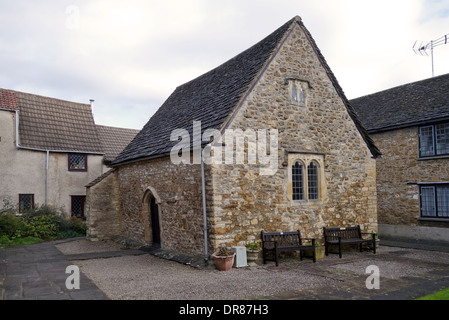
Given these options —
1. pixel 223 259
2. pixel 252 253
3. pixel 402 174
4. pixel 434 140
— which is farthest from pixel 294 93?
pixel 402 174

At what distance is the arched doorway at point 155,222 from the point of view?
14156 mm

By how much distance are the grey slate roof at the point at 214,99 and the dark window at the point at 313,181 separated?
279 centimetres

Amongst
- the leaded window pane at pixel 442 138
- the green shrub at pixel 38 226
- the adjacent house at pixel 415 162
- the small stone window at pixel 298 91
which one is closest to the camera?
the small stone window at pixel 298 91

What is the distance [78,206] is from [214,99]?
1256cm

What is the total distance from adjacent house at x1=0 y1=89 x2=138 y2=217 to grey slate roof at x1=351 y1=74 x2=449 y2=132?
15799 millimetres

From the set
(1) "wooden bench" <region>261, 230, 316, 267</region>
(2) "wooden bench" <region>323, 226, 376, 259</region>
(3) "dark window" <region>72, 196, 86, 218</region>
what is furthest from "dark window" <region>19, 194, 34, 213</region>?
(2) "wooden bench" <region>323, 226, 376, 259</region>

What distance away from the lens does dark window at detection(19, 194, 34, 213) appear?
19.2 meters

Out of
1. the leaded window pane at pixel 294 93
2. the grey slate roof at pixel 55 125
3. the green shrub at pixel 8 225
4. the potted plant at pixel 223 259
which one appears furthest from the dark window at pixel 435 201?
the green shrub at pixel 8 225

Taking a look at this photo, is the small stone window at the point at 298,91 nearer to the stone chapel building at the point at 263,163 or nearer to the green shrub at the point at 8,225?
the stone chapel building at the point at 263,163

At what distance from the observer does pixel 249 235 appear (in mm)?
10820

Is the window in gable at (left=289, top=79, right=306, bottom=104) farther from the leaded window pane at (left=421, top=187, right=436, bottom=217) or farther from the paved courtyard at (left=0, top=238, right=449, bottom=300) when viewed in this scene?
the leaded window pane at (left=421, top=187, right=436, bottom=217)
